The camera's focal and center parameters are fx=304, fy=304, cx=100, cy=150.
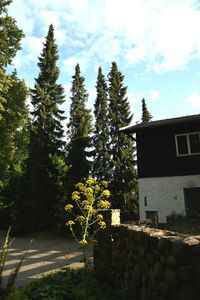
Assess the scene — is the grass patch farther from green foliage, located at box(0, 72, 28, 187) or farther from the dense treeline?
green foliage, located at box(0, 72, 28, 187)

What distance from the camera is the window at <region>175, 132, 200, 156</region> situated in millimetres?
18719

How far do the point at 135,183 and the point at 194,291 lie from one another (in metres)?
27.3

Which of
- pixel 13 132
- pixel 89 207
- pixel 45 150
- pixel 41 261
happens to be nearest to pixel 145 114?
pixel 13 132

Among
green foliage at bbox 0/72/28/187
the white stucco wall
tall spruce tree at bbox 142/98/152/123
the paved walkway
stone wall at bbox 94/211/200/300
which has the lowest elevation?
the paved walkway

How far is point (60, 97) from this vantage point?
3203 centimetres

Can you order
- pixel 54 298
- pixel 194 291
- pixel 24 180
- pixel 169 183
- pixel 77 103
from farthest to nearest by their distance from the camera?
pixel 77 103
pixel 24 180
pixel 169 183
pixel 54 298
pixel 194 291

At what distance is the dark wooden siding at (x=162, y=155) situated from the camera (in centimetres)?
1866

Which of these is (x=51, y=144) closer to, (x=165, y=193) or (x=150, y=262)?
(x=165, y=193)

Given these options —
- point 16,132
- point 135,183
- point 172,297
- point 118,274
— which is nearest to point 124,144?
point 135,183

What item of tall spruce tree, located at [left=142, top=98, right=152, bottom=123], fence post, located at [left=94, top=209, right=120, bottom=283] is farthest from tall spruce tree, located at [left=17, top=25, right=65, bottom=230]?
tall spruce tree, located at [left=142, top=98, right=152, bottom=123]

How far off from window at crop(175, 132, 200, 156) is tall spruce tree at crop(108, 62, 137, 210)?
1032cm

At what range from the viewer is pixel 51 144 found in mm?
27234

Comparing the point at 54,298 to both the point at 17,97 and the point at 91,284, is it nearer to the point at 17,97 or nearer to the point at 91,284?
the point at 91,284

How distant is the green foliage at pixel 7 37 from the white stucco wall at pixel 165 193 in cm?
1336
